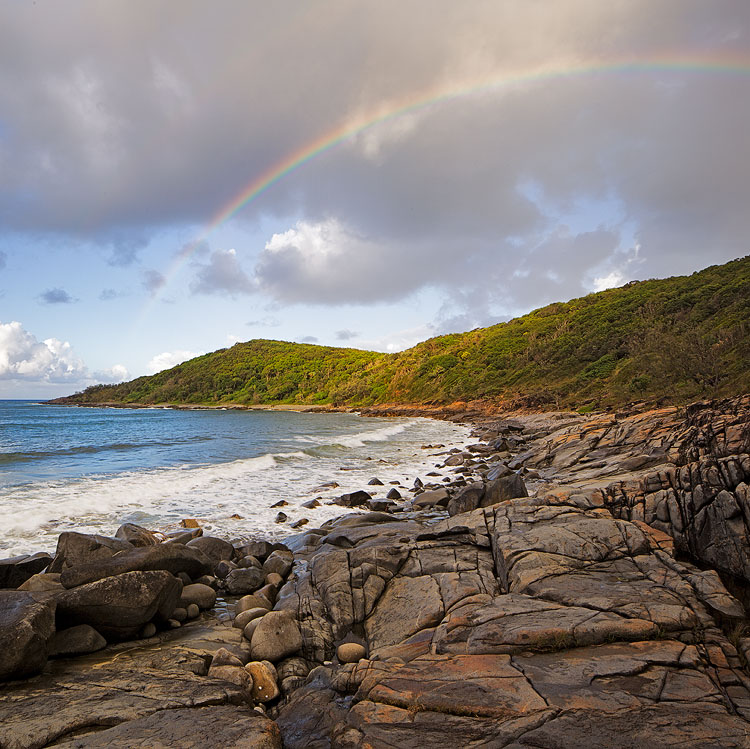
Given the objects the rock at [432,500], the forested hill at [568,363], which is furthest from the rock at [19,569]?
the forested hill at [568,363]

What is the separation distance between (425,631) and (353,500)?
10.4 m

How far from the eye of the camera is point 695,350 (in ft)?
85.4

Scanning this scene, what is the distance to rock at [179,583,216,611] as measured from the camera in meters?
8.08

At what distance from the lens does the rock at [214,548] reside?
1053 cm

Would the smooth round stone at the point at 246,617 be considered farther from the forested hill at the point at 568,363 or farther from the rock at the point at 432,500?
the forested hill at the point at 568,363

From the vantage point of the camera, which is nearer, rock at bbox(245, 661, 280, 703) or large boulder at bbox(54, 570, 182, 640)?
rock at bbox(245, 661, 280, 703)

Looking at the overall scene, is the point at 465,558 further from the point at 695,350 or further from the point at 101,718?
the point at 695,350

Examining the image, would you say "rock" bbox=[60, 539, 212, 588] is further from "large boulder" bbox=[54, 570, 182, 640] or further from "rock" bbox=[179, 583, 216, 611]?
"rock" bbox=[179, 583, 216, 611]

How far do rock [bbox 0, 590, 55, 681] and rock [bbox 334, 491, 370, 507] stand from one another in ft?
36.1

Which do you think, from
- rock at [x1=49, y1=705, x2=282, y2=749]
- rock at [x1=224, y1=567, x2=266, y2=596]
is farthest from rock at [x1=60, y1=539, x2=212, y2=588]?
rock at [x1=49, y1=705, x2=282, y2=749]

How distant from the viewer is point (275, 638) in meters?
6.73

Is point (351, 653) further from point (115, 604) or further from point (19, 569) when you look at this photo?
point (19, 569)

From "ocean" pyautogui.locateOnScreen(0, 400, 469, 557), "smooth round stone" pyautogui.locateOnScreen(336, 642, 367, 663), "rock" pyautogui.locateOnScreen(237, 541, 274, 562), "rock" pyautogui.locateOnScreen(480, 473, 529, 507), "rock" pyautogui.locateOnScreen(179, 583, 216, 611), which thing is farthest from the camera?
"ocean" pyautogui.locateOnScreen(0, 400, 469, 557)

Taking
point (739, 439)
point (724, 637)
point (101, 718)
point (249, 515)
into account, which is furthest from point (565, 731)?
point (249, 515)
